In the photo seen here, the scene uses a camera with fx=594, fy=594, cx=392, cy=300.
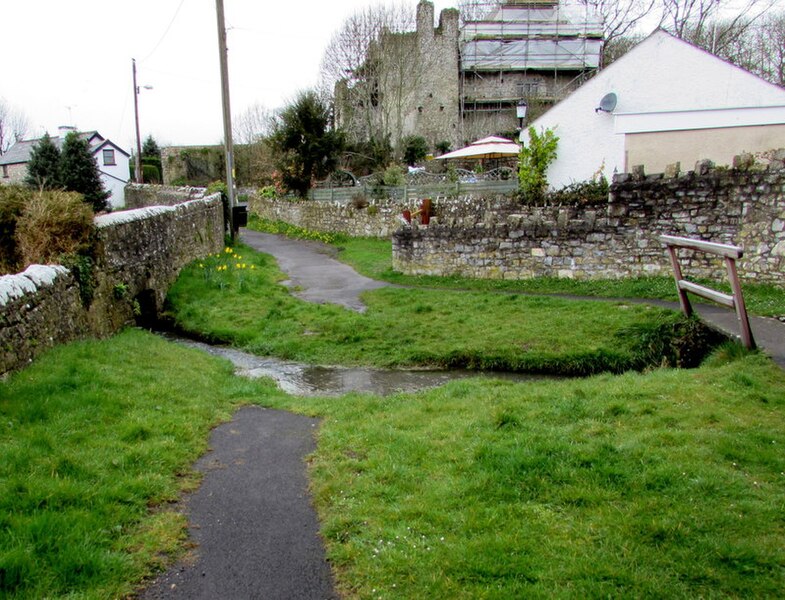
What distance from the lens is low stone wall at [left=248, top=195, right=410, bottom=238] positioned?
23.1 metres

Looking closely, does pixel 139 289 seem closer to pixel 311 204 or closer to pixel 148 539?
pixel 148 539

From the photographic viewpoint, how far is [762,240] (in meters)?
10.9

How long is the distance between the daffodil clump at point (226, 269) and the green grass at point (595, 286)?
328cm

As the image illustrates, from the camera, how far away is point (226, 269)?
51.5 feet

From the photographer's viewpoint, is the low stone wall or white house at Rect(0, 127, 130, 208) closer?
the low stone wall

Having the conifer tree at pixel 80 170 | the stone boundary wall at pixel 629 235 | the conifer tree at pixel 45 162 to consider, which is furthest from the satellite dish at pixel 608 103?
the conifer tree at pixel 45 162

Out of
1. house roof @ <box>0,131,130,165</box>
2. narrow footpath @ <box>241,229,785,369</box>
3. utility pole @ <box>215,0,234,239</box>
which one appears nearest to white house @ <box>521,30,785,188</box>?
narrow footpath @ <box>241,229,785,369</box>

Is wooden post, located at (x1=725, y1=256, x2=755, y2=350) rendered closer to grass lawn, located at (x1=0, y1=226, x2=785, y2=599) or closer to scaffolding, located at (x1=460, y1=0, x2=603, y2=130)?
grass lawn, located at (x1=0, y1=226, x2=785, y2=599)

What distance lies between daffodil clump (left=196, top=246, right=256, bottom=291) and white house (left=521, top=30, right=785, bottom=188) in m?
12.0

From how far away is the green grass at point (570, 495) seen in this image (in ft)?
10.2

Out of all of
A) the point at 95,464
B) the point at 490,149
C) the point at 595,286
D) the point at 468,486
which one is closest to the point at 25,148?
the point at 490,149

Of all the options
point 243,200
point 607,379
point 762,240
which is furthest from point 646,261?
point 243,200

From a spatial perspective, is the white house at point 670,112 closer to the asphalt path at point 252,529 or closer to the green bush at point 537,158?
the green bush at point 537,158

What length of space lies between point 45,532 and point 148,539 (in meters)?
0.58
